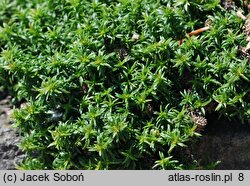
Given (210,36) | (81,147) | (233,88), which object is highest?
(210,36)

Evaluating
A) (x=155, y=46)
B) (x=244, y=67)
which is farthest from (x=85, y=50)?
(x=244, y=67)

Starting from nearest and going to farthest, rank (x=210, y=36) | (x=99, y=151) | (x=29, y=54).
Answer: (x=99, y=151)
(x=210, y=36)
(x=29, y=54)

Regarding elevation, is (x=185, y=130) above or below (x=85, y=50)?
below

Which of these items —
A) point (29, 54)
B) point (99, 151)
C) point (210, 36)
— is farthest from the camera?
point (29, 54)

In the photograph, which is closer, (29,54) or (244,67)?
(244,67)

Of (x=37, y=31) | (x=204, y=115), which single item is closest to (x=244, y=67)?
(x=204, y=115)

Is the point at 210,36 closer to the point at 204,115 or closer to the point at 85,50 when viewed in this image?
the point at 204,115
